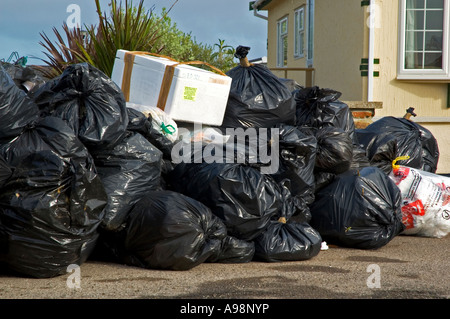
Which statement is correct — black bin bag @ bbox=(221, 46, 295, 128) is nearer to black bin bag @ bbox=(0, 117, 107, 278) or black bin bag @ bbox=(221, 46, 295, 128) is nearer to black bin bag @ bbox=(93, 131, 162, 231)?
black bin bag @ bbox=(93, 131, 162, 231)

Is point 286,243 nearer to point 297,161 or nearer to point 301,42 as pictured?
point 297,161

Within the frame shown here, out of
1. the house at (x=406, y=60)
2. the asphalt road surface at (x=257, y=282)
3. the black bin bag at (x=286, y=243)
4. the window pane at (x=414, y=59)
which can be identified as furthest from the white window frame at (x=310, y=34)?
the asphalt road surface at (x=257, y=282)

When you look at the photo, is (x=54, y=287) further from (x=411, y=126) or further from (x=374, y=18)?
(x=374, y=18)

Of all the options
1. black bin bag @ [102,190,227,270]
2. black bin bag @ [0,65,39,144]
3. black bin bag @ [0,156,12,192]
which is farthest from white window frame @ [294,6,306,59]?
black bin bag @ [0,156,12,192]

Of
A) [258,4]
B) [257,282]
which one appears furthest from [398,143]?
[258,4]

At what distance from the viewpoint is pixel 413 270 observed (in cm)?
376

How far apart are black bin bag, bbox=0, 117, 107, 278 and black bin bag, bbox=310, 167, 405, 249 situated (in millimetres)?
1770

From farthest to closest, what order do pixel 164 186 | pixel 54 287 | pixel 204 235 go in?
pixel 164 186 < pixel 204 235 < pixel 54 287

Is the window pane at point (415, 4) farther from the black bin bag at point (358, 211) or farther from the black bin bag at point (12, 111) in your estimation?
A: the black bin bag at point (12, 111)

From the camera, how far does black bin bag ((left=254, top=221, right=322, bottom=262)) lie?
3.90 m

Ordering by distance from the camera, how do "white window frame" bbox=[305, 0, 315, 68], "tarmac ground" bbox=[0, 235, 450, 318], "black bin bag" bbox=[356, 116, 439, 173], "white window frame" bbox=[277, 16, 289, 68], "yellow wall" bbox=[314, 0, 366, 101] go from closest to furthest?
"tarmac ground" bbox=[0, 235, 450, 318] → "black bin bag" bbox=[356, 116, 439, 173] → "yellow wall" bbox=[314, 0, 366, 101] → "white window frame" bbox=[305, 0, 315, 68] → "white window frame" bbox=[277, 16, 289, 68]

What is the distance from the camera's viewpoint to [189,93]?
177 inches

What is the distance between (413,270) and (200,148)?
5.20 feet
